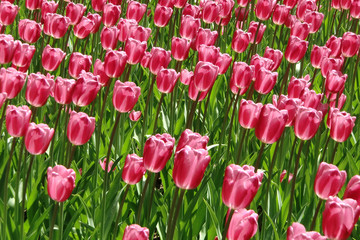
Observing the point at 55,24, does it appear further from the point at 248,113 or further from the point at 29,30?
the point at 248,113

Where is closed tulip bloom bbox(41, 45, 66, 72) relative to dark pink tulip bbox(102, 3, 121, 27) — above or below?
below

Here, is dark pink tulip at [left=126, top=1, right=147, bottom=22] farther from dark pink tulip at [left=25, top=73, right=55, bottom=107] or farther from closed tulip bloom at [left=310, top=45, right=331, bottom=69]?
dark pink tulip at [left=25, top=73, right=55, bottom=107]

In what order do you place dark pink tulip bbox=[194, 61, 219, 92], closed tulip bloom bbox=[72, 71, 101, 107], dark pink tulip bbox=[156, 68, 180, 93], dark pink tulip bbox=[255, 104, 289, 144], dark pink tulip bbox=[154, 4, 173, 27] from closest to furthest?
dark pink tulip bbox=[255, 104, 289, 144] → closed tulip bloom bbox=[72, 71, 101, 107] → dark pink tulip bbox=[194, 61, 219, 92] → dark pink tulip bbox=[156, 68, 180, 93] → dark pink tulip bbox=[154, 4, 173, 27]

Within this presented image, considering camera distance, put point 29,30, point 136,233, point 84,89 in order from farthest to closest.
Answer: point 29,30, point 84,89, point 136,233

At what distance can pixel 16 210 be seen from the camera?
2281 mm

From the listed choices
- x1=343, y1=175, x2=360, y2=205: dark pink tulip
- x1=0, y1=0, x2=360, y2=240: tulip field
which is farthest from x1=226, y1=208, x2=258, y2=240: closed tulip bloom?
x1=343, y1=175, x2=360, y2=205: dark pink tulip

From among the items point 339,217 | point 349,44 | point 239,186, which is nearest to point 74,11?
point 349,44

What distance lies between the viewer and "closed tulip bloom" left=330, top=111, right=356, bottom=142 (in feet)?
7.78

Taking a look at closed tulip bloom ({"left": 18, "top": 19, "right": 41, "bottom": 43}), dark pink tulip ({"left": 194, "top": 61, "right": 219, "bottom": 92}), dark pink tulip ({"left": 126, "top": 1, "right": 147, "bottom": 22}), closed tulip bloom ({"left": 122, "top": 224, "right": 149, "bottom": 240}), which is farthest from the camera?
dark pink tulip ({"left": 126, "top": 1, "right": 147, "bottom": 22})

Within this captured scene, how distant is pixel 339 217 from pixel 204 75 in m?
1.25

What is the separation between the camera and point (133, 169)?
2.05m

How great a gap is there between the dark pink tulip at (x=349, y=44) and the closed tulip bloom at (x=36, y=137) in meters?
2.10

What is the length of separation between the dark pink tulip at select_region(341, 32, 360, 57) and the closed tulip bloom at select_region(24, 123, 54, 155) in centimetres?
210

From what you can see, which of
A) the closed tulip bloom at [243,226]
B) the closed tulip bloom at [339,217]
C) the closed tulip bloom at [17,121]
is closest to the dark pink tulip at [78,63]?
the closed tulip bloom at [17,121]
